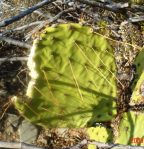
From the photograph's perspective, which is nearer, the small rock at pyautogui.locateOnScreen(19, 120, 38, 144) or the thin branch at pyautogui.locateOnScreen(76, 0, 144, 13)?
the thin branch at pyautogui.locateOnScreen(76, 0, 144, 13)

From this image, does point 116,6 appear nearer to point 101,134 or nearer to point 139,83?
point 139,83

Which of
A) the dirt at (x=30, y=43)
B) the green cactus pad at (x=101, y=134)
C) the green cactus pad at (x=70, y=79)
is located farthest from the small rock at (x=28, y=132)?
the green cactus pad at (x=70, y=79)

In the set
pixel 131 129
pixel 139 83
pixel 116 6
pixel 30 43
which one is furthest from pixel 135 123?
pixel 30 43

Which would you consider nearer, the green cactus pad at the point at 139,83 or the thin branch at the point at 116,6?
the green cactus pad at the point at 139,83

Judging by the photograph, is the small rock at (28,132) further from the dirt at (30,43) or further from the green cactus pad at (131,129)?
the green cactus pad at (131,129)

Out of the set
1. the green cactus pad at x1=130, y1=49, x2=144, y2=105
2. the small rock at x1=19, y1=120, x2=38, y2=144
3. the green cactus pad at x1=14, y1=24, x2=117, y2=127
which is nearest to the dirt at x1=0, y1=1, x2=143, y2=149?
the small rock at x1=19, y1=120, x2=38, y2=144

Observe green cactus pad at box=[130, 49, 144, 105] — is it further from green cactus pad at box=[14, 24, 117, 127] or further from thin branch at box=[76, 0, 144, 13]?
thin branch at box=[76, 0, 144, 13]

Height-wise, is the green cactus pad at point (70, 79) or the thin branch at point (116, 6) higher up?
the thin branch at point (116, 6)
